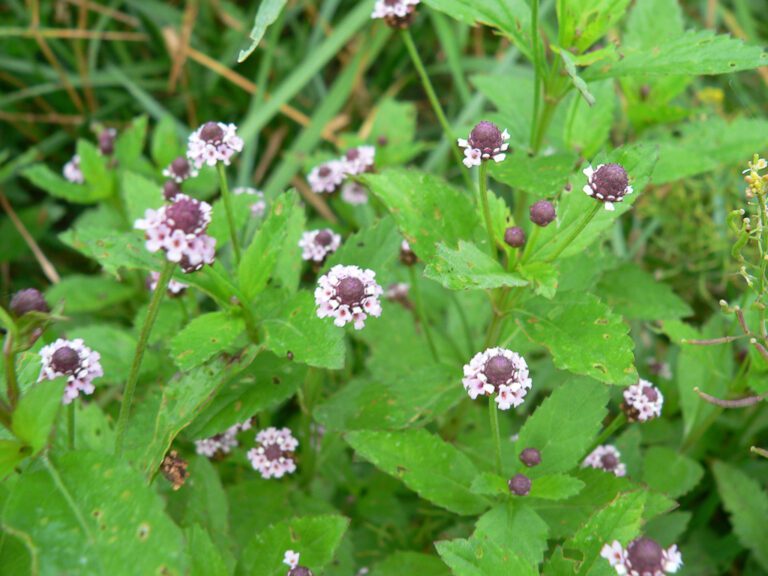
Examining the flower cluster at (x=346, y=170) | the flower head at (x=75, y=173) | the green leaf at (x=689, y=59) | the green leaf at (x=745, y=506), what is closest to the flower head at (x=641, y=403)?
the green leaf at (x=745, y=506)

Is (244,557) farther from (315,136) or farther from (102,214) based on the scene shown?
(315,136)

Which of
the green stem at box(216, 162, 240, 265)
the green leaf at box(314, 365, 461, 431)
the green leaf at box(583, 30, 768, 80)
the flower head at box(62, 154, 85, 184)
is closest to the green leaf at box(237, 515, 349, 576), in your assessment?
the green leaf at box(314, 365, 461, 431)

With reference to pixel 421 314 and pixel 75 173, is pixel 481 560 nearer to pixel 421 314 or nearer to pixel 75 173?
pixel 421 314

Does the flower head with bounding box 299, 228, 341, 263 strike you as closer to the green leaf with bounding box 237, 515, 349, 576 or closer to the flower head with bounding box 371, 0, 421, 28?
the flower head with bounding box 371, 0, 421, 28

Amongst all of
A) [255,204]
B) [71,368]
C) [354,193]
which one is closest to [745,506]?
[354,193]

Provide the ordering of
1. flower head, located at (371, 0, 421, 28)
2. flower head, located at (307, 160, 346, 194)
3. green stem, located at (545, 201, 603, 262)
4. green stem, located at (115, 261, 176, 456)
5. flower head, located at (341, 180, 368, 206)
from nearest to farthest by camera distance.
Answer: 1. green stem, located at (115, 261, 176, 456)
2. green stem, located at (545, 201, 603, 262)
3. flower head, located at (371, 0, 421, 28)
4. flower head, located at (307, 160, 346, 194)
5. flower head, located at (341, 180, 368, 206)
